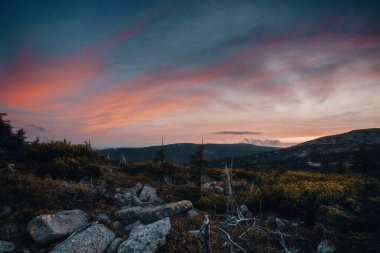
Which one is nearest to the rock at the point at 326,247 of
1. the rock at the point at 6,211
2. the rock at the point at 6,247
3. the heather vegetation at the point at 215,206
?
the heather vegetation at the point at 215,206

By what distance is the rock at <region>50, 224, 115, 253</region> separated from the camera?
7400 millimetres

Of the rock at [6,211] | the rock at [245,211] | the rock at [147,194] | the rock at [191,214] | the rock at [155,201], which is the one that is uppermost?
the rock at [6,211]

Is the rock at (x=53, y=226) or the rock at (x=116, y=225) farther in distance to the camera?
the rock at (x=116, y=225)

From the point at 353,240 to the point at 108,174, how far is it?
51.7 ft

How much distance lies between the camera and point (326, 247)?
26.2ft

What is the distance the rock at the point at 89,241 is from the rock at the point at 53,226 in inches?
27.1

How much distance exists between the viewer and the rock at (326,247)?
7823mm

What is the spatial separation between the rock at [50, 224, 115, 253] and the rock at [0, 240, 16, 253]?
163 cm

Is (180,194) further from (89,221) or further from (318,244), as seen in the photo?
(318,244)

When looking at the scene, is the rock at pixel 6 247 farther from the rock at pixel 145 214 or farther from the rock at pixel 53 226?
the rock at pixel 145 214

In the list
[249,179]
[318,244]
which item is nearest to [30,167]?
[318,244]

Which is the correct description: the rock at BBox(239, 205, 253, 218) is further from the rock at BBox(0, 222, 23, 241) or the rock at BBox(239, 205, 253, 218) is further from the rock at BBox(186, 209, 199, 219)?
the rock at BBox(0, 222, 23, 241)

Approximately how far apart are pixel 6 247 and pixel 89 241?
2786 mm

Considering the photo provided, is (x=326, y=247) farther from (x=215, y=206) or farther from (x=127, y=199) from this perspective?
(x=127, y=199)
